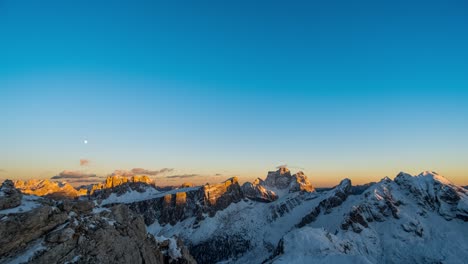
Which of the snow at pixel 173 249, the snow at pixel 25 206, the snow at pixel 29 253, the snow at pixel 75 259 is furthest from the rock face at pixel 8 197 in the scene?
the snow at pixel 173 249

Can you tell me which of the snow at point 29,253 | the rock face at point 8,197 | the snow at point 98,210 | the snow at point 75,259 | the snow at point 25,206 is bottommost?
the snow at point 75,259

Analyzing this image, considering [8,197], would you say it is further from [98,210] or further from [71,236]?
[98,210]

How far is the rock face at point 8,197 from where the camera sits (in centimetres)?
4335

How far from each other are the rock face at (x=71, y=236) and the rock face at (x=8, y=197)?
65cm

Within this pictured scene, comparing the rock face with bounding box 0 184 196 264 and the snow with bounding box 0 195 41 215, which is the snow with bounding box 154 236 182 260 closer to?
the rock face with bounding box 0 184 196 264

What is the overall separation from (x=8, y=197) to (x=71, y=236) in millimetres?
11575

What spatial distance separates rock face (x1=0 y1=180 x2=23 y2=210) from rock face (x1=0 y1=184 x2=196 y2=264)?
0.65 m

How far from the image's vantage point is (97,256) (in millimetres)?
43594

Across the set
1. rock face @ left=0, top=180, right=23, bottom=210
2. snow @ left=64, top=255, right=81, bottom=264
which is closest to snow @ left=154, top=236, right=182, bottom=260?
snow @ left=64, top=255, right=81, bottom=264

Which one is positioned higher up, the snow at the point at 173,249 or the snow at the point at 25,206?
the snow at the point at 25,206

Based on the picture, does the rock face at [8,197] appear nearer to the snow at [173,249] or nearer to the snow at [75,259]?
the snow at [75,259]

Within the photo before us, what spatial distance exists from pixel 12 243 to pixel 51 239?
4509mm

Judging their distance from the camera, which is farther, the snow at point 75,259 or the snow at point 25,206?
the snow at point 25,206

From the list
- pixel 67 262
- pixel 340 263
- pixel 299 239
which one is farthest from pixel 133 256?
pixel 299 239
